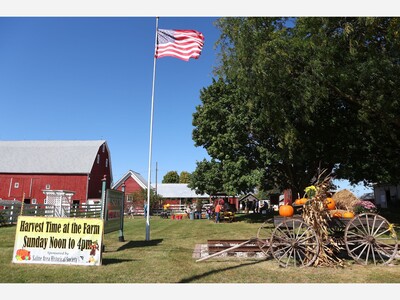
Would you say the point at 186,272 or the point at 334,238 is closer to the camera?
the point at 186,272

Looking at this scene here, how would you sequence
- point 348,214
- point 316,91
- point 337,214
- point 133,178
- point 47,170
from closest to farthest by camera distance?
point 348,214, point 337,214, point 316,91, point 47,170, point 133,178

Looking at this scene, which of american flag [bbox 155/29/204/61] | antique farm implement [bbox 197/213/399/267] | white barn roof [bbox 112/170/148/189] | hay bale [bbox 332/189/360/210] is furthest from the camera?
white barn roof [bbox 112/170/148/189]

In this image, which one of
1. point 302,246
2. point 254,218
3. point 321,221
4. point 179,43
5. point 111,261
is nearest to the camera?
point 321,221

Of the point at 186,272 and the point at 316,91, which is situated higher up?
the point at 316,91

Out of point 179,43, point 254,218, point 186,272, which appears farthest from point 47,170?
point 186,272

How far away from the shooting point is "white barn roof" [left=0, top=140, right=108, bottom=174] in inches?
1735

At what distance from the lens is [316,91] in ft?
51.3

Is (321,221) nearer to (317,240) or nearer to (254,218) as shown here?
(317,240)

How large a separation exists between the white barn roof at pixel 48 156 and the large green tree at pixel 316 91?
85.3ft

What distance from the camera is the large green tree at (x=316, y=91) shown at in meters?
14.6

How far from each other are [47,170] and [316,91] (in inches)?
1527

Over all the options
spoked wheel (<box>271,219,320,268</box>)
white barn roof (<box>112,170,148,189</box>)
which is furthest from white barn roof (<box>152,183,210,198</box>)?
spoked wheel (<box>271,219,320,268</box>)

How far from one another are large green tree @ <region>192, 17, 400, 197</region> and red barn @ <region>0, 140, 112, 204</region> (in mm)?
24952

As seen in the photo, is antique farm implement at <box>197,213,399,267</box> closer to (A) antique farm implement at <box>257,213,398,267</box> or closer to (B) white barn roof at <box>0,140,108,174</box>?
(A) antique farm implement at <box>257,213,398,267</box>
